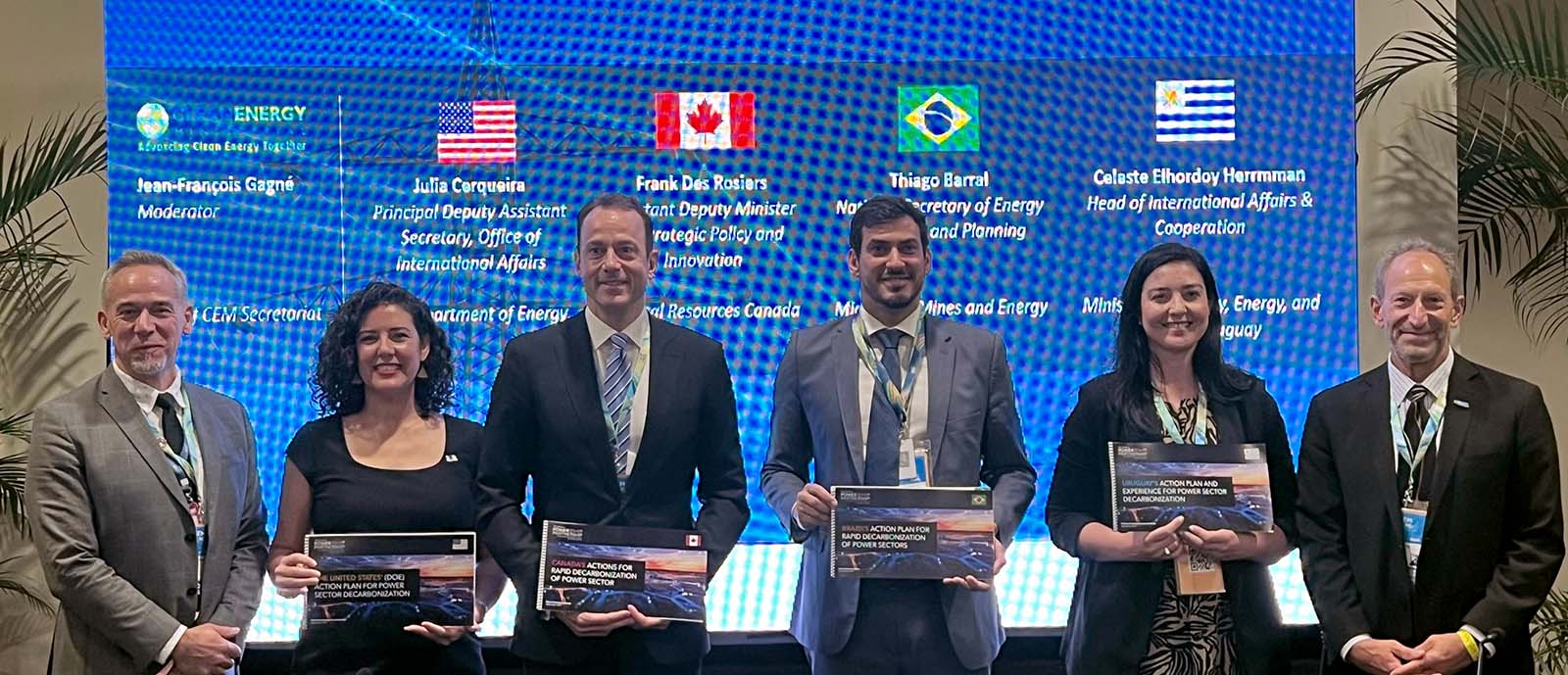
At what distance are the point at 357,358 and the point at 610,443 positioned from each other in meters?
0.82

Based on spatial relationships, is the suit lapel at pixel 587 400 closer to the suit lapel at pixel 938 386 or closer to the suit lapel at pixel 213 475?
the suit lapel at pixel 938 386

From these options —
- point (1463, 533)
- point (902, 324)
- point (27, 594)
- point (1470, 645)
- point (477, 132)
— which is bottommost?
point (27, 594)

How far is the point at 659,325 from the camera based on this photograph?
3.74 meters

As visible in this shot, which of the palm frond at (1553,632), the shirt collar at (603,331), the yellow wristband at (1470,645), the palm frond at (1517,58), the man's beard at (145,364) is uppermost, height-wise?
the palm frond at (1517,58)

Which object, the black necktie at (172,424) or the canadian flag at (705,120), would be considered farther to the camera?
the canadian flag at (705,120)

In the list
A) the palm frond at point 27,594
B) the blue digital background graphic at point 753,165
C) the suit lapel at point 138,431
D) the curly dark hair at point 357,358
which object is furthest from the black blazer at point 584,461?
the palm frond at point 27,594

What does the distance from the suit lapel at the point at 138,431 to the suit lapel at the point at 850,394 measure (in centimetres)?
183

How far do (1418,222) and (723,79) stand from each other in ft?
9.00

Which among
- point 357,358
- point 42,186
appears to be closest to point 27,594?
point 42,186

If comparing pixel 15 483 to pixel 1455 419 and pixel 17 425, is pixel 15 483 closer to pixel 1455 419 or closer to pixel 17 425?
pixel 17 425

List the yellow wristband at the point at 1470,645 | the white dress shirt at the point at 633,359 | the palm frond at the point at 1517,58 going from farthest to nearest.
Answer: the palm frond at the point at 1517,58, the white dress shirt at the point at 633,359, the yellow wristband at the point at 1470,645

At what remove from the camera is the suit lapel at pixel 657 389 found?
3572 mm

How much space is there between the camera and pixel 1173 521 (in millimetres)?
3516

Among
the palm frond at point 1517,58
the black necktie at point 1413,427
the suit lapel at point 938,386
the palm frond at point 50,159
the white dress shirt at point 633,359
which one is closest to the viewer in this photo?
the black necktie at point 1413,427
